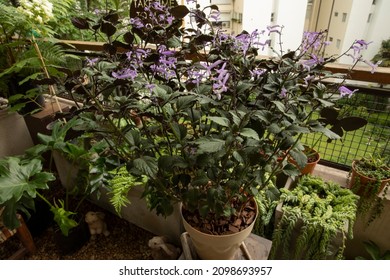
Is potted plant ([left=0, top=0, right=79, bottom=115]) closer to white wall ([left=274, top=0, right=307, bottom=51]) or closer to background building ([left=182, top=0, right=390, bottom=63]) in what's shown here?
background building ([left=182, top=0, right=390, bottom=63])

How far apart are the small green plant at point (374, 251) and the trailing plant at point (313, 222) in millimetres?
407

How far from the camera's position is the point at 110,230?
5.88 feet

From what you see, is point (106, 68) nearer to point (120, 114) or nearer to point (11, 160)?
point (120, 114)

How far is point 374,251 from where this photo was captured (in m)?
1.60

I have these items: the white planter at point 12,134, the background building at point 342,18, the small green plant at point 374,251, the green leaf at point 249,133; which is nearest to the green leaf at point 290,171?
the green leaf at point 249,133

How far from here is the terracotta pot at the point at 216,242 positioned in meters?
0.96

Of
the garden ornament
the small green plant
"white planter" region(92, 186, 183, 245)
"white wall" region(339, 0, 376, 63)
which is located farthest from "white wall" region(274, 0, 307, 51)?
the garden ornament

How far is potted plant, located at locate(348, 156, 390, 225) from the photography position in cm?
149

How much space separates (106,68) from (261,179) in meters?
0.58

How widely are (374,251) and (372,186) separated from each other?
44cm

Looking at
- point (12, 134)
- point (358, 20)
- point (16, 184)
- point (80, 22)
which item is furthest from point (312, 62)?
point (358, 20)

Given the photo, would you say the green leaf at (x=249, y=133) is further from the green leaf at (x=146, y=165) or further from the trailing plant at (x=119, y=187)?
the trailing plant at (x=119, y=187)

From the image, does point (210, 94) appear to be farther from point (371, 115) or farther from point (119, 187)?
point (371, 115)

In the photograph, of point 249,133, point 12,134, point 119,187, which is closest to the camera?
point 249,133
